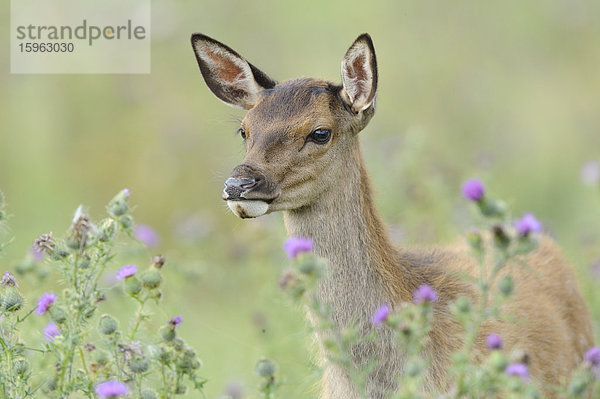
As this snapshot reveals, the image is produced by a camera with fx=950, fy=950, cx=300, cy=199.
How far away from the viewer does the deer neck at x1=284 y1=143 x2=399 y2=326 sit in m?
4.63

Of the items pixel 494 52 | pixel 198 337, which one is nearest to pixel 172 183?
pixel 198 337

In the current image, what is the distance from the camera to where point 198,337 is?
789cm

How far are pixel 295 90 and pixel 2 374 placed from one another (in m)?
2.07

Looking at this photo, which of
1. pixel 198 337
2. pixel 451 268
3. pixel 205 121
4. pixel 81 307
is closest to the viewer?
pixel 81 307

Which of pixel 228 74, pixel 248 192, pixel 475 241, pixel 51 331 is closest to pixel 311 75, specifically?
pixel 228 74

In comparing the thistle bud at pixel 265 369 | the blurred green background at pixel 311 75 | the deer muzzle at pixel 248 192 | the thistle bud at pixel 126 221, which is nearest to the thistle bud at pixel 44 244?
the thistle bud at pixel 126 221

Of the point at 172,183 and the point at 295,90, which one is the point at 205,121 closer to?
the point at 172,183

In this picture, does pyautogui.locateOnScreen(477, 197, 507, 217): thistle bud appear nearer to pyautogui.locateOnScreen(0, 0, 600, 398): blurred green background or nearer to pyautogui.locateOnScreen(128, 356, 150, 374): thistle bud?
pyautogui.locateOnScreen(128, 356, 150, 374): thistle bud

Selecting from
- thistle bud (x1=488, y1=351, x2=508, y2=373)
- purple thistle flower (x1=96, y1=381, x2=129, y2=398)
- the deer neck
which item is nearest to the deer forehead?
the deer neck

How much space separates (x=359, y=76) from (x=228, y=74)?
2.92 feet

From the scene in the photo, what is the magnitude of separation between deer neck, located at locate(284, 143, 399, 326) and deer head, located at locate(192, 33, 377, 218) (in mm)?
80

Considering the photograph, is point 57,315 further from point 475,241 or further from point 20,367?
point 475,241

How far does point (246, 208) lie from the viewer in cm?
420

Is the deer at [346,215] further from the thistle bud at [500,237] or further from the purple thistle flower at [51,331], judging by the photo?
the thistle bud at [500,237]
